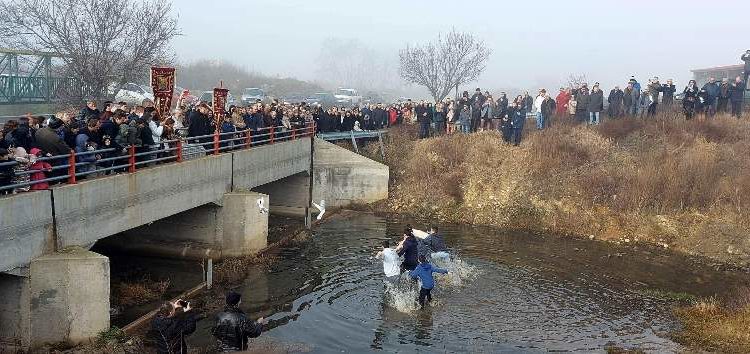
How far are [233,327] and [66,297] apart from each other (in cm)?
479

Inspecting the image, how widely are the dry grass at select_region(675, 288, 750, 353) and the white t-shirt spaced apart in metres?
6.74

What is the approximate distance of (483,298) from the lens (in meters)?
16.8

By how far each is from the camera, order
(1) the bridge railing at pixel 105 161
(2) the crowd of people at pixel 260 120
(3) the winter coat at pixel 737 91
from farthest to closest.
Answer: (3) the winter coat at pixel 737 91 < (2) the crowd of people at pixel 260 120 < (1) the bridge railing at pixel 105 161

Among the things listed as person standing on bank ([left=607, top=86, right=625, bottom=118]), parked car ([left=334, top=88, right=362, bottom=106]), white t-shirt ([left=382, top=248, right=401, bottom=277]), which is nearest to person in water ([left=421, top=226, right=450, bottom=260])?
white t-shirt ([left=382, top=248, right=401, bottom=277])

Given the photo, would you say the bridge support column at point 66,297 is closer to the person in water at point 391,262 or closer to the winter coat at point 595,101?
the person in water at point 391,262

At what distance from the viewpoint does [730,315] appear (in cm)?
1584

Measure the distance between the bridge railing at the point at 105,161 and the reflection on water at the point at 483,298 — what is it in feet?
13.9

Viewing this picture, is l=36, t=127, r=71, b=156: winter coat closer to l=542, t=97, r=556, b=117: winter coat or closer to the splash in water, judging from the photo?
the splash in water

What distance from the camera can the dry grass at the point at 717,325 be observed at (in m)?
14.2

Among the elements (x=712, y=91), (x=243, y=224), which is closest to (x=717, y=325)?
(x=243, y=224)

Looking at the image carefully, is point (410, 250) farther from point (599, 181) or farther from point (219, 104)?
point (599, 181)

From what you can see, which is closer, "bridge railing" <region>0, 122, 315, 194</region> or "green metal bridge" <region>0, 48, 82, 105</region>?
"bridge railing" <region>0, 122, 315, 194</region>

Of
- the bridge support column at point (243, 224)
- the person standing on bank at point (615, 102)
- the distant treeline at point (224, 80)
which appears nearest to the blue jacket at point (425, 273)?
the bridge support column at point (243, 224)

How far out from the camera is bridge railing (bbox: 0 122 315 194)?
13125 millimetres
